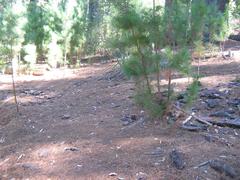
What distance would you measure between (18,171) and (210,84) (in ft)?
12.6

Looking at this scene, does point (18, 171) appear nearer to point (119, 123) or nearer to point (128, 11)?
point (119, 123)

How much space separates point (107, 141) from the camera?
5281mm

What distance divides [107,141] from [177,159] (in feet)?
3.50

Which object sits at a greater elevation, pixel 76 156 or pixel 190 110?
pixel 190 110

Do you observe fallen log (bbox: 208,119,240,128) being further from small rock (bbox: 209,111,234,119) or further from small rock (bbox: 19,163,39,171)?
small rock (bbox: 19,163,39,171)

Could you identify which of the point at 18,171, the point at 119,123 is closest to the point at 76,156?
the point at 18,171

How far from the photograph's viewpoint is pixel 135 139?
520cm

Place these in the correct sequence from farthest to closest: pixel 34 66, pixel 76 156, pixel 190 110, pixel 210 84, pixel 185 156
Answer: pixel 34 66 < pixel 210 84 < pixel 190 110 < pixel 76 156 < pixel 185 156

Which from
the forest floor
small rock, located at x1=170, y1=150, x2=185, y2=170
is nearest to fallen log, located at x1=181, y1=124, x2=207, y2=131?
the forest floor

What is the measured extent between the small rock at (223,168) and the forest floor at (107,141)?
4 cm

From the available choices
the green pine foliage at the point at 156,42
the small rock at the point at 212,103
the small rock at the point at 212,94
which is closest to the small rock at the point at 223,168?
the green pine foliage at the point at 156,42

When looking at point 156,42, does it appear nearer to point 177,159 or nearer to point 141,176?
point 177,159

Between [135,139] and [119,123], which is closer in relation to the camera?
[135,139]

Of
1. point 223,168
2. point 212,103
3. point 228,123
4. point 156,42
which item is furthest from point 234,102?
point 223,168
